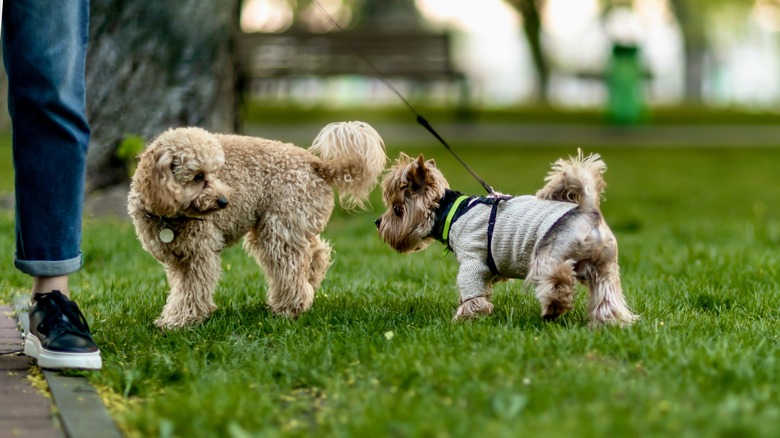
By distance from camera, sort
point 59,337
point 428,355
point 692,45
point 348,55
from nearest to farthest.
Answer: point 428,355
point 59,337
point 348,55
point 692,45

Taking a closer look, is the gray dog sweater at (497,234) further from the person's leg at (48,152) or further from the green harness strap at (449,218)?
the person's leg at (48,152)

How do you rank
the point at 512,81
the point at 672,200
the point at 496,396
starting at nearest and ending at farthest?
the point at 496,396 → the point at 672,200 → the point at 512,81

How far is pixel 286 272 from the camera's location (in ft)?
16.5

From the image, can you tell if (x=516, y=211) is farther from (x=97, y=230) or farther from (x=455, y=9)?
(x=455, y=9)

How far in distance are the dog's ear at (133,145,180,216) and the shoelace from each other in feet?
1.95

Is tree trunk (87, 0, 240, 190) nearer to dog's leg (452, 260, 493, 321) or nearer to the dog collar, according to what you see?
the dog collar

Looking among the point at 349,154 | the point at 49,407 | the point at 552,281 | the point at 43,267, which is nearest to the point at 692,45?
the point at 349,154

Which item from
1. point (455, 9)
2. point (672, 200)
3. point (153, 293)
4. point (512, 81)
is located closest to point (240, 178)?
point (153, 293)

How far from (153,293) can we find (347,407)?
7.76 ft

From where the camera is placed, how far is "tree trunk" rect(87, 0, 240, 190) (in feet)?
28.3

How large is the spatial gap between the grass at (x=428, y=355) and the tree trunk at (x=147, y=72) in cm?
183

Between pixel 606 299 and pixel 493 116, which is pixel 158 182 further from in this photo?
pixel 493 116

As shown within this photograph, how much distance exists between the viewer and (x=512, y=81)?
51.8m

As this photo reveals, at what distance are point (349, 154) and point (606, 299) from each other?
1.42m
